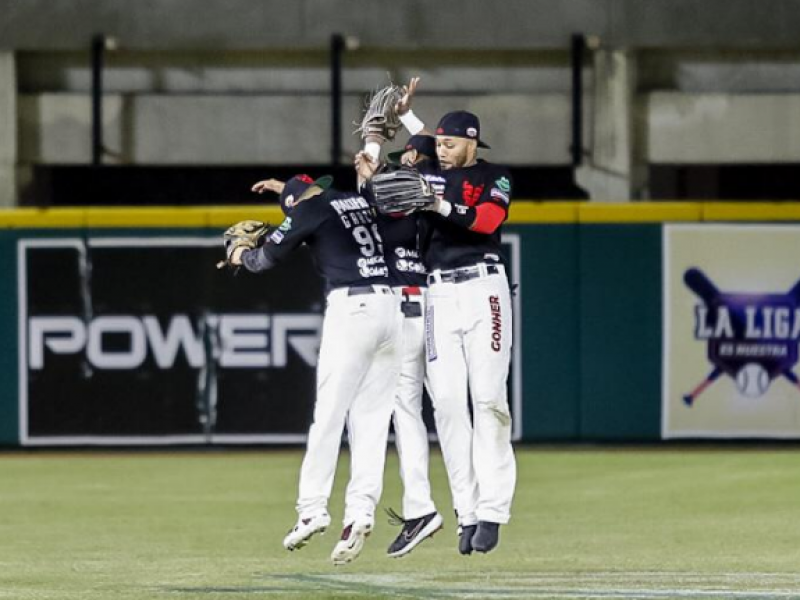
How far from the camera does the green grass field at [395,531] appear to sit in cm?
909

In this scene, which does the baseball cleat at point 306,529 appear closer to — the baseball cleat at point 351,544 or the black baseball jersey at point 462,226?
the baseball cleat at point 351,544

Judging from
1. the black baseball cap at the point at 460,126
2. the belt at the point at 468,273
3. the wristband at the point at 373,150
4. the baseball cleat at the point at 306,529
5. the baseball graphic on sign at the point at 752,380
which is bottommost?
the baseball graphic on sign at the point at 752,380

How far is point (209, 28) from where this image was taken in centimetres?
2006

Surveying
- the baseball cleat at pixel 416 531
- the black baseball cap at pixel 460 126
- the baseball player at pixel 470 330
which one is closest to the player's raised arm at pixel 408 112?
the baseball player at pixel 470 330

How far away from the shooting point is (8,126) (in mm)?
19812

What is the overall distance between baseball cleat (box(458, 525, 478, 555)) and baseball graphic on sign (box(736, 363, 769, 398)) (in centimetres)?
742

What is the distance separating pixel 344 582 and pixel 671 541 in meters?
2.60

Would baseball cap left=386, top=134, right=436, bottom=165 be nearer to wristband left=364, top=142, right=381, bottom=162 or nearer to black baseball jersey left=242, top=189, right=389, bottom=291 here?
wristband left=364, top=142, right=381, bottom=162

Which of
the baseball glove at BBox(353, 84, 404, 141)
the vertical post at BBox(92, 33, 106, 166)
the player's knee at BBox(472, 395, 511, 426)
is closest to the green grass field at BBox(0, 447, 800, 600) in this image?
the player's knee at BBox(472, 395, 511, 426)

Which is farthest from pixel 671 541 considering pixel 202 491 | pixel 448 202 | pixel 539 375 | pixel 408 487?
pixel 539 375

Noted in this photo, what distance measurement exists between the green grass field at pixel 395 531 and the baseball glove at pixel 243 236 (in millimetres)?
1479

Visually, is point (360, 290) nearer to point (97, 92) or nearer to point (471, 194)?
point (471, 194)

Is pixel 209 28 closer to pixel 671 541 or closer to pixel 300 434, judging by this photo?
pixel 300 434

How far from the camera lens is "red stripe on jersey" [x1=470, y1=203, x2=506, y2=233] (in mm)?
9289
